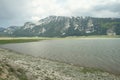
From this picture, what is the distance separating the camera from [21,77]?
26781 mm

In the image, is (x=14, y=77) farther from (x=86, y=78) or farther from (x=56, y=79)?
(x=86, y=78)

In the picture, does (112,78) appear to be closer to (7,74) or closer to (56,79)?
(56,79)

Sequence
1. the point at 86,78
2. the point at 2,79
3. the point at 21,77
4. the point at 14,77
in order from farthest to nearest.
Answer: the point at 86,78 → the point at 21,77 → the point at 14,77 → the point at 2,79

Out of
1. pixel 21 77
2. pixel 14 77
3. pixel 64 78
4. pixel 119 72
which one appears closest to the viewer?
pixel 14 77

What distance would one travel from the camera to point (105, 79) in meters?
35.2

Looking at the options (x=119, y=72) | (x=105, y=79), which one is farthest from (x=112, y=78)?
(x=119, y=72)

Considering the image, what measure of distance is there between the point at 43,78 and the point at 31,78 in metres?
2.15

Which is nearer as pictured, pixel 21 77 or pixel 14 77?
pixel 14 77

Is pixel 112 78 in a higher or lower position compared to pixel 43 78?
lower

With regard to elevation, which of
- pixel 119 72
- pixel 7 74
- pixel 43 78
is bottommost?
pixel 119 72

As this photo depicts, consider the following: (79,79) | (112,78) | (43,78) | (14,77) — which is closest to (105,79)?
(112,78)

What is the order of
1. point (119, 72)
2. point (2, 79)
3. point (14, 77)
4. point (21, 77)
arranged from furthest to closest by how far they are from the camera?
point (119, 72), point (21, 77), point (14, 77), point (2, 79)

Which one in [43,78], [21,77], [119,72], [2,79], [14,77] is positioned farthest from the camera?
[119,72]

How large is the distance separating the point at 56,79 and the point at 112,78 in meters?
13.5
